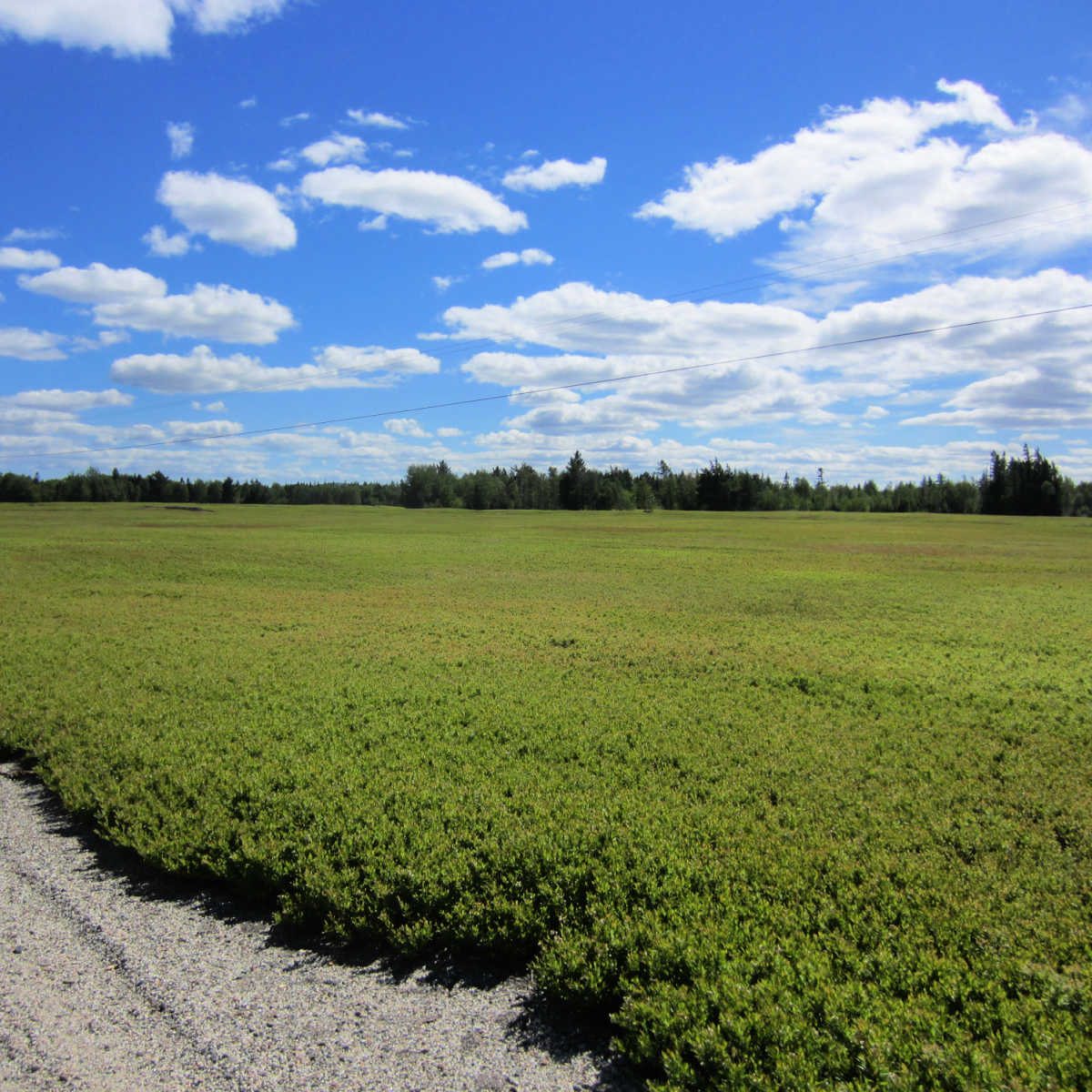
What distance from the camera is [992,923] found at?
646 centimetres

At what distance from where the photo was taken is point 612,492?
162 metres

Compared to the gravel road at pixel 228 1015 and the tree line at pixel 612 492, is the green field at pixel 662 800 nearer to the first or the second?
the gravel road at pixel 228 1015

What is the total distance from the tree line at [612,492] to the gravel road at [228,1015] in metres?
143

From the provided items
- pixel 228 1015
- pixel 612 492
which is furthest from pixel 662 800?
pixel 612 492

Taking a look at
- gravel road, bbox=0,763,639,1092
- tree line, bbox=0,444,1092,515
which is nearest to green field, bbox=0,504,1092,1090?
gravel road, bbox=0,763,639,1092

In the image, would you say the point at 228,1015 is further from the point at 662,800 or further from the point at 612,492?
the point at 612,492

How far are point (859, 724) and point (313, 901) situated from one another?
956 cm

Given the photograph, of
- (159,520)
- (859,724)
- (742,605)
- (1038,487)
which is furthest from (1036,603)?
(1038,487)

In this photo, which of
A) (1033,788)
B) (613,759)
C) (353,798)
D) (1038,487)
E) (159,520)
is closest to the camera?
(353,798)

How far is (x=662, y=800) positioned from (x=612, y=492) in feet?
507

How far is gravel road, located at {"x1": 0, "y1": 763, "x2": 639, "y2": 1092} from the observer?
504cm

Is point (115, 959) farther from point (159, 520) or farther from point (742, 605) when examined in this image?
point (159, 520)

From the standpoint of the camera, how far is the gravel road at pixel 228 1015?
16.5 ft

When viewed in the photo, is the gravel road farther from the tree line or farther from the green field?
the tree line
